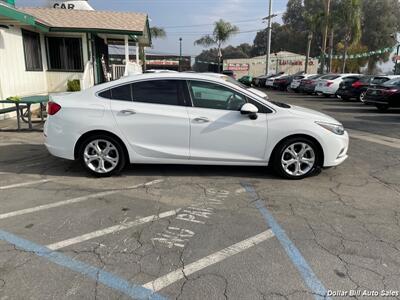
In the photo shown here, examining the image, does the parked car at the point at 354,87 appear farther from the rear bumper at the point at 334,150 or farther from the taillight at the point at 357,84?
the rear bumper at the point at 334,150

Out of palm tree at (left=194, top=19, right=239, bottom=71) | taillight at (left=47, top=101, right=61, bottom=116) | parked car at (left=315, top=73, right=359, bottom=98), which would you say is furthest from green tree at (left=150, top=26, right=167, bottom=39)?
taillight at (left=47, top=101, right=61, bottom=116)

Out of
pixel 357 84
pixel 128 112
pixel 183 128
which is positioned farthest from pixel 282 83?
pixel 128 112

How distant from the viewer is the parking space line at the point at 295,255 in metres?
2.86

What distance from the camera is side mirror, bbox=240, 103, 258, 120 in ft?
17.0

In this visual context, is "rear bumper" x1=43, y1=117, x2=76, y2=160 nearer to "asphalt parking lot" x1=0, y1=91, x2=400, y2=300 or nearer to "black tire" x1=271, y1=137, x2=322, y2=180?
"asphalt parking lot" x1=0, y1=91, x2=400, y2=300

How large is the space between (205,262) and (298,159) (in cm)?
282

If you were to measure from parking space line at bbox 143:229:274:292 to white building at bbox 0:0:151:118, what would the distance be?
10.6m

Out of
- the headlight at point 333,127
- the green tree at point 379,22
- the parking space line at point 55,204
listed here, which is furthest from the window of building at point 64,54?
the green tree at point 379,22

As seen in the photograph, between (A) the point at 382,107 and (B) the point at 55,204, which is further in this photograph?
(A) the point at 382,107

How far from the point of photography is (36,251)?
132 inches

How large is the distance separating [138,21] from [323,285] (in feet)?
52.5

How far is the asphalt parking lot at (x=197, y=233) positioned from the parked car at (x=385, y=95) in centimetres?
921

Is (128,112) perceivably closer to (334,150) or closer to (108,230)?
(108,230)

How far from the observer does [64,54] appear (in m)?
15.1
